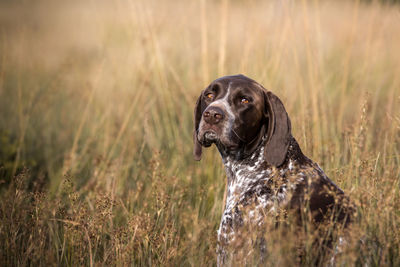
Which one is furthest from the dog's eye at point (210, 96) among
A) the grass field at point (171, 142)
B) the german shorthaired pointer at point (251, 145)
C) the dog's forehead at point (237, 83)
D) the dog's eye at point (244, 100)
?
the grass field at point (171, 142)

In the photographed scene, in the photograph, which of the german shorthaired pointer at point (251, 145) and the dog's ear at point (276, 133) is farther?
the dog's ear at point (276, 133)

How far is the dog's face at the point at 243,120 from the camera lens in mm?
3551

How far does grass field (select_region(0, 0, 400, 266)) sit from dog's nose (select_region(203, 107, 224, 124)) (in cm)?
59

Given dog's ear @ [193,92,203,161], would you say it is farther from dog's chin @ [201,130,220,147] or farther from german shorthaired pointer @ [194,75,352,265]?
dog's chin @ [201,130,220,147]

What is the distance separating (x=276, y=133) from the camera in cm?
357

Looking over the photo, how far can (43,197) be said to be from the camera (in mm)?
3305

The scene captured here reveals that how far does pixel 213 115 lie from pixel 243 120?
24 cm

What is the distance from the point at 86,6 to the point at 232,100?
14432mm

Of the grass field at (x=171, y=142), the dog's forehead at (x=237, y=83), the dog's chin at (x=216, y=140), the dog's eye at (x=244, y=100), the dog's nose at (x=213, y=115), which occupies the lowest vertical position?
the grass field at (x=171, y=142)

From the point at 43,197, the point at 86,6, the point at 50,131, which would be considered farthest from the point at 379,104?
the point at 86,6

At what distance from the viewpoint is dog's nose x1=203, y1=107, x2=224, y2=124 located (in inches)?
139

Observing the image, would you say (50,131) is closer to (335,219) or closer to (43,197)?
(43,197)

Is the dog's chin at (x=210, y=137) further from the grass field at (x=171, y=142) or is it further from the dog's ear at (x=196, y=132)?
the grass field at (x=171, y=142)

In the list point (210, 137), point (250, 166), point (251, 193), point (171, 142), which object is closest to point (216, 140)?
point (210, 137)
